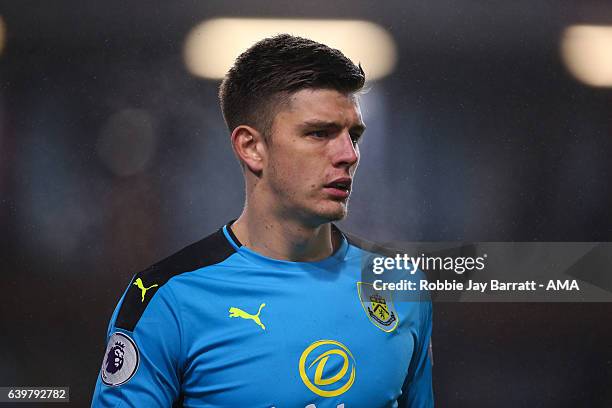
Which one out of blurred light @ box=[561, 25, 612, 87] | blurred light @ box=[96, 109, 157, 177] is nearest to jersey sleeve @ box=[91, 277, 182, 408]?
blurred light @ box=[96, 109, 157, 177]

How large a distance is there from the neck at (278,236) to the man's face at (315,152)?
42 millimetres

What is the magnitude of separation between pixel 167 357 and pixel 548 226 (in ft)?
2.66

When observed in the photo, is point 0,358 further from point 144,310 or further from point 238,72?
point 238,72

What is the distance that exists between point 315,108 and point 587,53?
2.31 ft

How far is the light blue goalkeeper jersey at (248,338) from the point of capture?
0.95 metres

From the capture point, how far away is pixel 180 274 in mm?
1016

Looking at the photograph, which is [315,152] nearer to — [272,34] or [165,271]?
[165,271]

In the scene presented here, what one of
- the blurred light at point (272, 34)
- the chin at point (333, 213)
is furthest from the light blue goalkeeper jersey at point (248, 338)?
the blurred light at point (272, 34)

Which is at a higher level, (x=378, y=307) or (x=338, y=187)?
(x=338, y=187)

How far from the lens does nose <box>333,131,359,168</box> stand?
38.8 inches

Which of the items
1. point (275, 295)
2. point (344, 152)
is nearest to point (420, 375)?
point (275, 295)

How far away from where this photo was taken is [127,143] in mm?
1302

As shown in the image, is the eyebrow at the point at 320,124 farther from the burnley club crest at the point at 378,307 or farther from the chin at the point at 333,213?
the burnley club crest at the point at 378,307

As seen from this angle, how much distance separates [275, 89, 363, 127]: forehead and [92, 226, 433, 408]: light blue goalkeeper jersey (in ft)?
0.74
